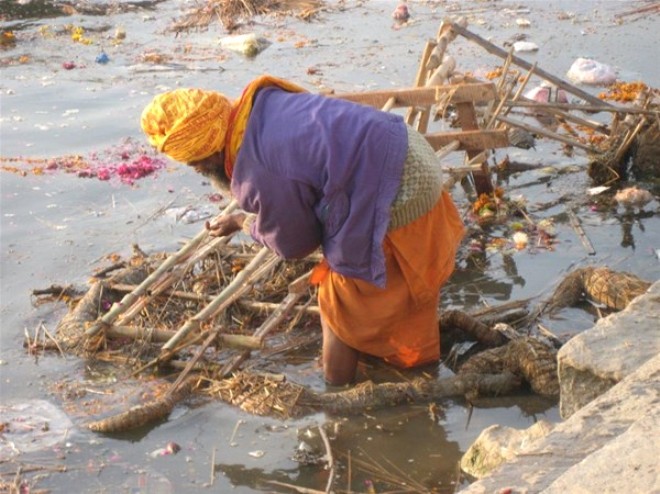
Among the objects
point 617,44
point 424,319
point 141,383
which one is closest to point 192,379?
point 141,383

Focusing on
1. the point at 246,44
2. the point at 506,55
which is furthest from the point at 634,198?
the point at 246,44

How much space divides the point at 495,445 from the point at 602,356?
0.52 meters

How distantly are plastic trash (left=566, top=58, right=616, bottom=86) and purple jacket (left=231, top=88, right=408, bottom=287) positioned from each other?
4692 millimetres

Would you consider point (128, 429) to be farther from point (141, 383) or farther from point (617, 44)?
point (617, 44)

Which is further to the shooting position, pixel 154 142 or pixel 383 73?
pixel 383 73

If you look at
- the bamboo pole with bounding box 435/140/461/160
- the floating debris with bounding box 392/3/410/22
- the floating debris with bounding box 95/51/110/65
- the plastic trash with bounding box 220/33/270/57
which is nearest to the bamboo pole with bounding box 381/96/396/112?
the bamboo pole with bounding box 435/140/461/160

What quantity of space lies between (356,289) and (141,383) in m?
1.19

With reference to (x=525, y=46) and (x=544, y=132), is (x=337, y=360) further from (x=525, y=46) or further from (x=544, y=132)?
(x=525, y=46)

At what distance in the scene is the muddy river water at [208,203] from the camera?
426 cm

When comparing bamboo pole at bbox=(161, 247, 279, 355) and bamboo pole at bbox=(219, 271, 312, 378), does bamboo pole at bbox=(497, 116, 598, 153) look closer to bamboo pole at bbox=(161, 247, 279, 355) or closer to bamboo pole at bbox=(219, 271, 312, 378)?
bamboo pole at bbox=(219, 271, 312, 378)

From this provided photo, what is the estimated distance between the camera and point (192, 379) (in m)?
4.77

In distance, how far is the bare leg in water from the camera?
4.68 m

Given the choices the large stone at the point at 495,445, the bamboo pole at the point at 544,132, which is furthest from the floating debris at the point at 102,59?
the large stone at the point at 495,445

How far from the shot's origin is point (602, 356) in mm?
3703
